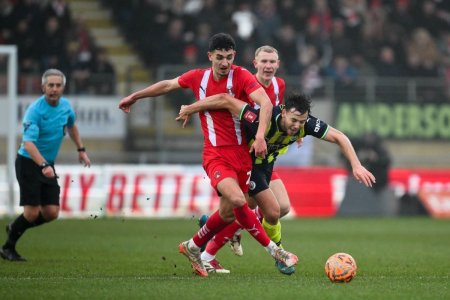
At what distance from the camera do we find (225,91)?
1077cm

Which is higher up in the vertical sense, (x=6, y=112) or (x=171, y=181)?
(x=6, y=112)

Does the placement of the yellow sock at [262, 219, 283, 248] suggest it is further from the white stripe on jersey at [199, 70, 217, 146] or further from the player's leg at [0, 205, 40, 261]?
the player's leg at [0, 205, 40, 261]

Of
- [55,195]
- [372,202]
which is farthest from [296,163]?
[55,195]

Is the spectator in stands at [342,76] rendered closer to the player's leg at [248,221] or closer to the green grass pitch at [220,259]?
the green grass pitch at [220,259]

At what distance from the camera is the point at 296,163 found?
77.8 ft

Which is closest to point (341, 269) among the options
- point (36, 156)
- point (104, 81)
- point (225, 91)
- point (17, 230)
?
point (225, 91)

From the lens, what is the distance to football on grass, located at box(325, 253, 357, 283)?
384 inches

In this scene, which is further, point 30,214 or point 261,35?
point 261,35

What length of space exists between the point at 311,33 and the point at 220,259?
1426 centimetres

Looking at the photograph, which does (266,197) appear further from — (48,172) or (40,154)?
(40,154)

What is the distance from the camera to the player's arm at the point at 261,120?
1004 centimetres

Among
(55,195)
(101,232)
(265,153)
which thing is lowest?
(101,232)

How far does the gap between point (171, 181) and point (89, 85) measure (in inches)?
118

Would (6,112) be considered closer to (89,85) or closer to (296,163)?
(89,85)
